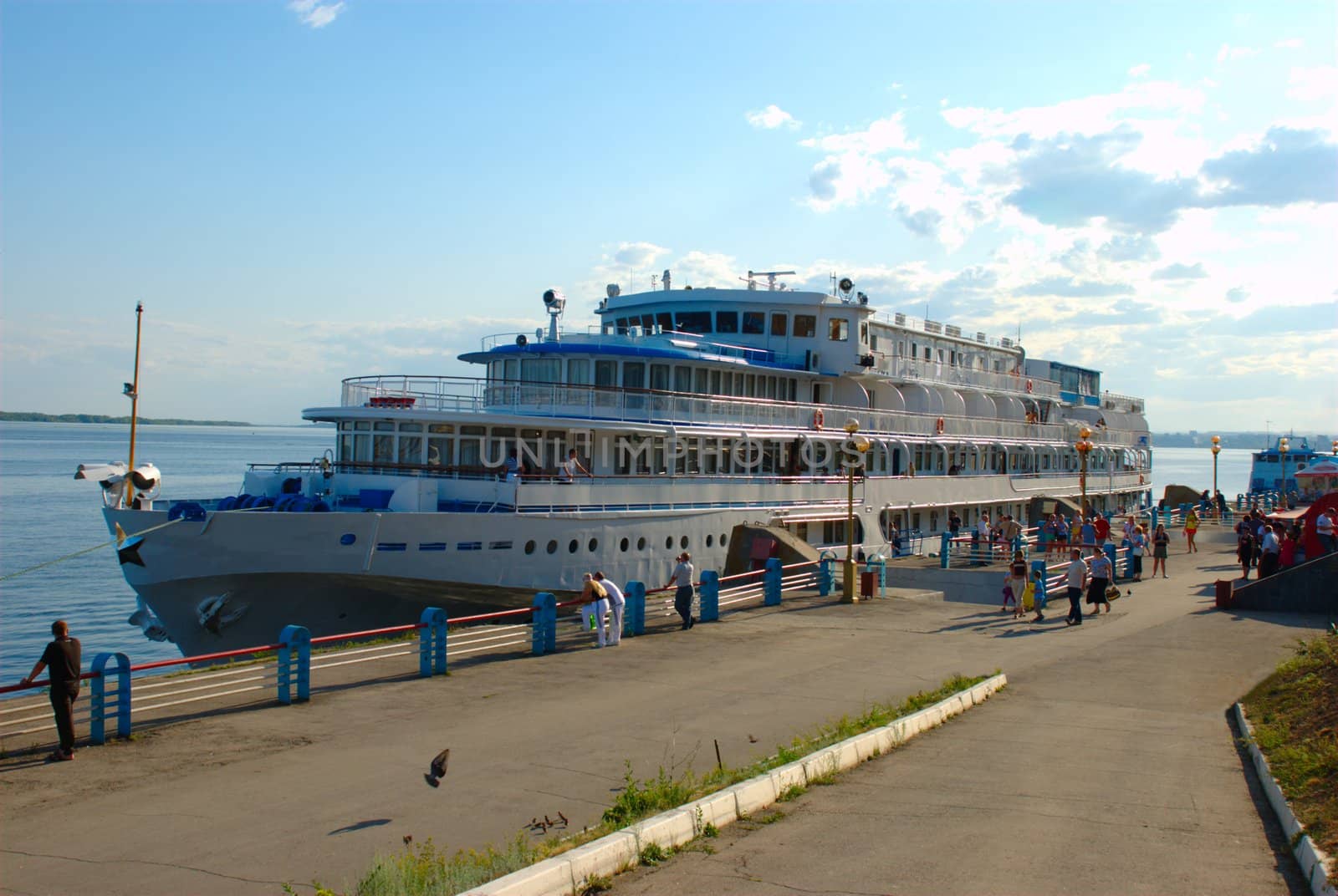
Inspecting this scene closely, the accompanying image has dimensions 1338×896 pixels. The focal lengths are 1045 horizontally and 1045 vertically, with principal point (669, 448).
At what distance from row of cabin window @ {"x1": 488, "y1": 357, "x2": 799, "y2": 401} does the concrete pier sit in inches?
432

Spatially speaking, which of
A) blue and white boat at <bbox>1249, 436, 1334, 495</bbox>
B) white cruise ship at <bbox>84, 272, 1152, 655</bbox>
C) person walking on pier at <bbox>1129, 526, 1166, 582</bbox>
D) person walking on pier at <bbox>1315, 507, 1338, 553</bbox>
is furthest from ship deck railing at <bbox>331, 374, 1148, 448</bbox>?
blue and white boat at <bbox>1249, 436, 1334, 495</bbox>

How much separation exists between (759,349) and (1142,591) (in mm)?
12565

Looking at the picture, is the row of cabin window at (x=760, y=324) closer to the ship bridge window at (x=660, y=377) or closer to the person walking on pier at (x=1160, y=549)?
the ship bridge window at (x=660, y=377)

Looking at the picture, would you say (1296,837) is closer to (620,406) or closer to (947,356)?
(620,406)

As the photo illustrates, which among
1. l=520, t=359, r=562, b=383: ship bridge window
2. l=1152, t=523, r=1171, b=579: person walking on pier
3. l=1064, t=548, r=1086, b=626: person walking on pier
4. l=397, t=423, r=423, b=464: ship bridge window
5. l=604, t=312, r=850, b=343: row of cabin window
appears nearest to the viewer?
l=1064, t=548, r=1086, b=626: person walking on pier

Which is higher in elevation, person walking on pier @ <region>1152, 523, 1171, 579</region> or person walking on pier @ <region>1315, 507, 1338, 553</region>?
person walking on pier @ <region>1315, 507, 1338, 553</region>

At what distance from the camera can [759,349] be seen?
104 feet

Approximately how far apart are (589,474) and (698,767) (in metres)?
13.5

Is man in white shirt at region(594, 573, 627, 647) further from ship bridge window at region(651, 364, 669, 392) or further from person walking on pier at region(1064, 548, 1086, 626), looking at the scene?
ship bridge window at region(651, 364, 669, 392)

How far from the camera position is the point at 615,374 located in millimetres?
26516

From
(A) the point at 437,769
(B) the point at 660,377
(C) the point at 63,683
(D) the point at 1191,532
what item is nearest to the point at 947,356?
(D) the point at 1191,532

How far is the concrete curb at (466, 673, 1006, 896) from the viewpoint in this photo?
6.41 metres

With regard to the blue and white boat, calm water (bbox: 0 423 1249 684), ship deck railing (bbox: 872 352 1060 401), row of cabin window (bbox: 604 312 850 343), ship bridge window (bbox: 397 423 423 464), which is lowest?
calm water (bbox: 0 423 1249 684)

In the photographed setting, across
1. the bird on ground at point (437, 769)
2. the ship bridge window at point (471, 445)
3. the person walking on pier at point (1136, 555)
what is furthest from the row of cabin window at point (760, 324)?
the bird on ground at point (437, 769)
